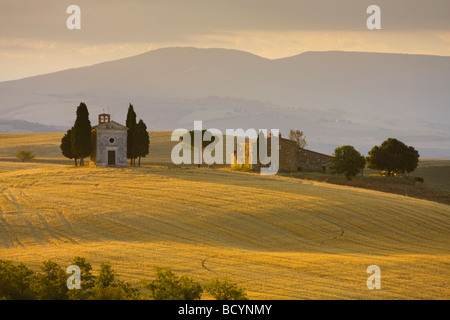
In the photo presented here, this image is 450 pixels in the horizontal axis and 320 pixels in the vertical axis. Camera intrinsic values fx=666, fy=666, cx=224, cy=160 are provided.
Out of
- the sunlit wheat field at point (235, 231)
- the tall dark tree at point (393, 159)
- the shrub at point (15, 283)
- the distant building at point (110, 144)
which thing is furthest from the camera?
the tall dark tree at point (393, 159)

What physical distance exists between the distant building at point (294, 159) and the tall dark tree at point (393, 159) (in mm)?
10159

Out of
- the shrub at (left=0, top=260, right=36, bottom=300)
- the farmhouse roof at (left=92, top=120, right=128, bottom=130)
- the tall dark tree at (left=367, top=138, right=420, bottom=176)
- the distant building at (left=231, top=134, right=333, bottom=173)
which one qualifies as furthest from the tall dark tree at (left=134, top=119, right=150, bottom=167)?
the shrub at (left=0, top=260, right=36, bottom=300)

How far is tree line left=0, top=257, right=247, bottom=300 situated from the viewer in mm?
18547

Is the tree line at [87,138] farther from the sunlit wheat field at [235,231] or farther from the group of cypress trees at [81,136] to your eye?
the sunlit wheat field at [235,231]

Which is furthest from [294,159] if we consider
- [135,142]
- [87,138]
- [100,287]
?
[100,287]

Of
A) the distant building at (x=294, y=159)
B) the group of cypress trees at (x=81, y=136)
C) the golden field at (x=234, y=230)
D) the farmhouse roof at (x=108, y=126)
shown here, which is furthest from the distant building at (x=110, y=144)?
the distant building at (x=294, y=159)

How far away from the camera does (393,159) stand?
274 ft

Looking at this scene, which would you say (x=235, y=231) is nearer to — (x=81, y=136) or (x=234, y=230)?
(x=234, y=230)

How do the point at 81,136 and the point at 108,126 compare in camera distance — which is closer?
the point at 108,126

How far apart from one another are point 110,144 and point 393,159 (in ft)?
125

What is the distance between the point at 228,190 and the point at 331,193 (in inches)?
314

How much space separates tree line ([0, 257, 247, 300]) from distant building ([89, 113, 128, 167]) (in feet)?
138

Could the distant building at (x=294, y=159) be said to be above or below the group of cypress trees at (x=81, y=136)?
below

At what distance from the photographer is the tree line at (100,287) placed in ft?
60.8
